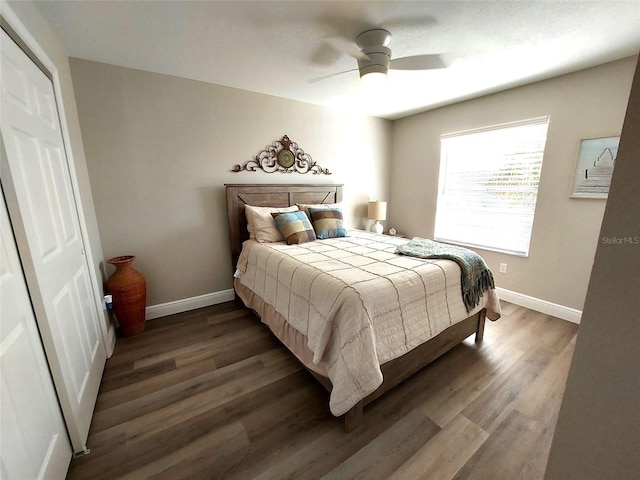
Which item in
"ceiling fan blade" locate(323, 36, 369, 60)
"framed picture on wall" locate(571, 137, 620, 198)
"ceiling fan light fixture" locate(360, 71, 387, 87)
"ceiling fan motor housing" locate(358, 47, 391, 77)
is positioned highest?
"ceiling fan blade" locate(323, 36, 369, 60)

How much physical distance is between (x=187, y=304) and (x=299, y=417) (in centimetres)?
189

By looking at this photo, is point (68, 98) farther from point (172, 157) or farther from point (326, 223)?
point (326, 223)

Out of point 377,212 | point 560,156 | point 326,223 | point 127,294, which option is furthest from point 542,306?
point 127,294

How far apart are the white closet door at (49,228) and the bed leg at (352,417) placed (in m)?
1.37

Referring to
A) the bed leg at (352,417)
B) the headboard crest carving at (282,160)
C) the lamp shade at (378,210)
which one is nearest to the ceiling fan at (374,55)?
the headboard crest carving at (282,160)

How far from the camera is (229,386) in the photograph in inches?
70.0

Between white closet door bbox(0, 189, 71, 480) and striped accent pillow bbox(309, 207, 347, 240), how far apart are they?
2.17 metres

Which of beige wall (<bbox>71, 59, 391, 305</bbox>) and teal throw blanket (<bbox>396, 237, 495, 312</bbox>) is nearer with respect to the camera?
teal throw blanket (<bbox>396, 237, 495, 312</bbox>)

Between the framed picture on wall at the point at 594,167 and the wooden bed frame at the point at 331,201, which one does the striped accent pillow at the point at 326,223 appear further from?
the framed picture on wall at the point at 594,167

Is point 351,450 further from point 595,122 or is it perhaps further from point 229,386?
point 595,122

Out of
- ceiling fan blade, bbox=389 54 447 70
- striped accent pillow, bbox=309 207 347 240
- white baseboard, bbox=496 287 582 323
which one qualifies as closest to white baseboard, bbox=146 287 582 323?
white baseboard, bbox=496 287 582 323

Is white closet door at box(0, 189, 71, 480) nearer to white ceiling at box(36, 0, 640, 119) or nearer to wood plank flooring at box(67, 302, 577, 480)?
wood plank flooring at box(67, 302, 577, 480)

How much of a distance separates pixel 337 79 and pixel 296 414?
9.29 feet

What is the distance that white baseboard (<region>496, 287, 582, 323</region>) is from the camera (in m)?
2.57
